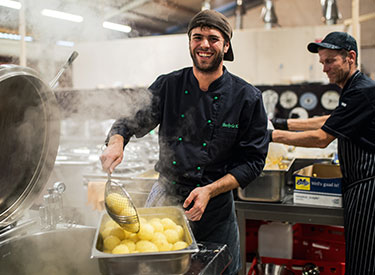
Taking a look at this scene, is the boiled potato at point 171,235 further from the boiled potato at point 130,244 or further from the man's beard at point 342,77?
the man's beard at point 342,77

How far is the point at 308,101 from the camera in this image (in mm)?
4809

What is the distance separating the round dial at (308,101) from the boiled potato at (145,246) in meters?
4.32

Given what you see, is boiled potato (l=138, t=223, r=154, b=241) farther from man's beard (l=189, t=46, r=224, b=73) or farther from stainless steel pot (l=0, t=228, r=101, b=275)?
man's beard (l=189, t=46, r=224, b=73)

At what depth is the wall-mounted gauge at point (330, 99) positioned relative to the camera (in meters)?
4.66

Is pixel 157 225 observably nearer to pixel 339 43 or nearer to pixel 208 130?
pixel 208 130

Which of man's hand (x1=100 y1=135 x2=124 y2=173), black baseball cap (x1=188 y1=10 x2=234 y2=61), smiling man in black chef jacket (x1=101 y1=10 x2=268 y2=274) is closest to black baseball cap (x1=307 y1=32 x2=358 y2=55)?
smiling man in black chef jacket (x1=101 y1=10 x2=268 y2=274)

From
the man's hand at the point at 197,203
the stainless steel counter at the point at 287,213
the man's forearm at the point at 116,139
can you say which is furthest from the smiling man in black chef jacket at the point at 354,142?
the man's forearm at the point at 116,139

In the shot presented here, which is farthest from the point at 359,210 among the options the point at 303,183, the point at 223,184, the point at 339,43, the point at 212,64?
the point at 212,64

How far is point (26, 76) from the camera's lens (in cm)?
97

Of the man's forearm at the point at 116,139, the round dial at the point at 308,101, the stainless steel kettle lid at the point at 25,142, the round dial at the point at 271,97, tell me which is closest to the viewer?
the stainless steel kettle lid at the point at 25,142

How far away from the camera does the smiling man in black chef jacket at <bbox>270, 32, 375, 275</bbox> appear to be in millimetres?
1939

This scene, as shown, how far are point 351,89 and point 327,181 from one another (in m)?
0.62

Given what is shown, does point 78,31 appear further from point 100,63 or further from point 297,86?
point 100,63

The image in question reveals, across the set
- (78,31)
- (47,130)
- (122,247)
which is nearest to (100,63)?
(78,31)
